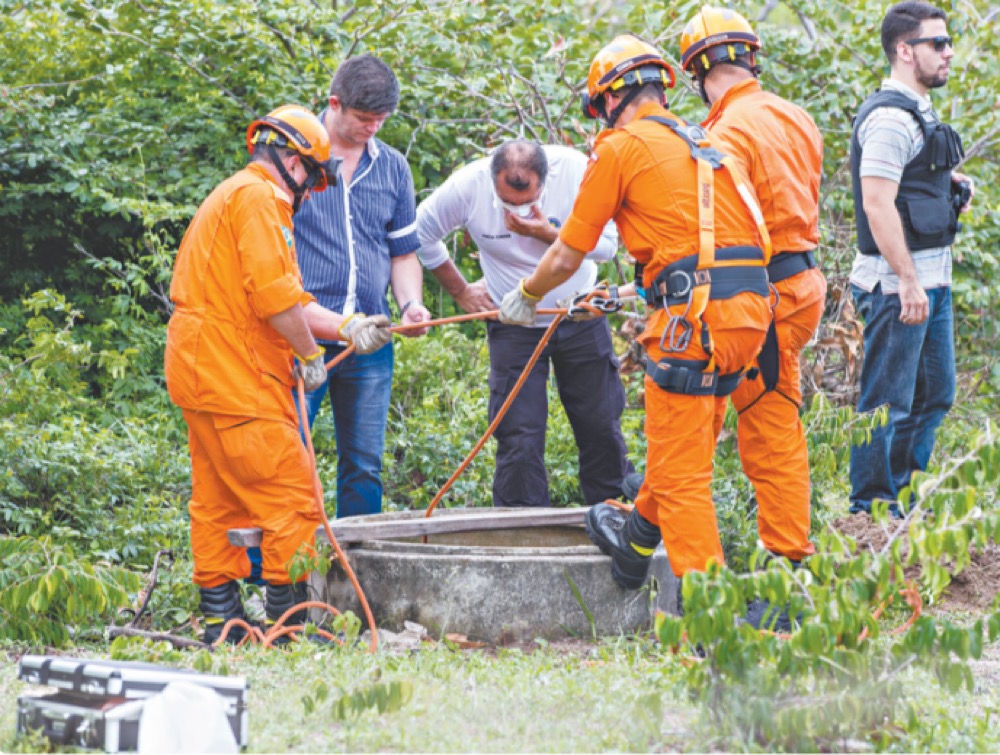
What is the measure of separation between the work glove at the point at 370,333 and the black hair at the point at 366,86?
1.00 m

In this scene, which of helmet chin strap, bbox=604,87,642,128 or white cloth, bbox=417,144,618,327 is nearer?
helmet chin strap, bbox=604,87,642,128

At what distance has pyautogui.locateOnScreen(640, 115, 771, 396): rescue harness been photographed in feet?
13.6

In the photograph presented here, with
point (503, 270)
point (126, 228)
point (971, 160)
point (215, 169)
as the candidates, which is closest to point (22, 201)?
point (126, 228)

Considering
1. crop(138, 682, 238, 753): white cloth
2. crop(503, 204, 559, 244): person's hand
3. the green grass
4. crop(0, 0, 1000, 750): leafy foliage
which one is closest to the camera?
crop(138, 682, 238, 753): white cloth

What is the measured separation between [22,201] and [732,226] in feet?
19.7

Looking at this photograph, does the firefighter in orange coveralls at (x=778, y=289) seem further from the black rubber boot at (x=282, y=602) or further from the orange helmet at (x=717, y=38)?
the black rubber boot at (x=282, y=602)

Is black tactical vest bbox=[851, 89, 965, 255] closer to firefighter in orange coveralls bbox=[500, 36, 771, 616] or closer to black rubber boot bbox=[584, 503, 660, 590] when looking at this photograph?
firefighter in orange coveralls bbox=[500, 36, 771, 616]

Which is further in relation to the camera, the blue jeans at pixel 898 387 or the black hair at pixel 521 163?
the blue jeans at pixel 898 387

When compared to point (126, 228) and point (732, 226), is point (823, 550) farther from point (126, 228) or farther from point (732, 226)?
point (126, 228)

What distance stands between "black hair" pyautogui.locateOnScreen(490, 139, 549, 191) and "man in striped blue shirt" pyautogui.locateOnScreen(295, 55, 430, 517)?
0.54 metres

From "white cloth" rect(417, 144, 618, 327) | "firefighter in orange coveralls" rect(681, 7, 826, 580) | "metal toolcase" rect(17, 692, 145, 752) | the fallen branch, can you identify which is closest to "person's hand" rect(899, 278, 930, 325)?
"firefighter in orange coveralls" rect(681, 7, 826, 580)

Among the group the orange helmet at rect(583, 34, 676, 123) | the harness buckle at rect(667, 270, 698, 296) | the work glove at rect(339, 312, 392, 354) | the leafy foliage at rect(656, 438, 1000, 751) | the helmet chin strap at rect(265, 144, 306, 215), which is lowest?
the leafy foliage at rect(656, 438, 1000, 751)

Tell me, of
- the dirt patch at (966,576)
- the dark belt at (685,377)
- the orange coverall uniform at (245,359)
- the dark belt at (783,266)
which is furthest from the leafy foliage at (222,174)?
the dark belt at (685,377)

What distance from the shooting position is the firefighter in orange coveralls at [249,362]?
4547mm
